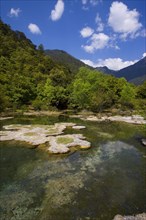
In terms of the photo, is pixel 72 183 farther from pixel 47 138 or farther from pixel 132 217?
pixel 47 138

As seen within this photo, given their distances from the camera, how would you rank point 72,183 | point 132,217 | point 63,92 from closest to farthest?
1. point 132,217
2. point 72,183
3. point 63,92

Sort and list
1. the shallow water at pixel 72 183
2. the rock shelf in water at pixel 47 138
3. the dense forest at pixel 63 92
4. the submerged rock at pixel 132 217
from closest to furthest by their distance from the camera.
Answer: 1. the submerged rock at pixel 132 217
2. the shallow water at pixel 72 183
3. the rock shelf in water at pixel 47 138
4. the dense forest at pixel 63 92

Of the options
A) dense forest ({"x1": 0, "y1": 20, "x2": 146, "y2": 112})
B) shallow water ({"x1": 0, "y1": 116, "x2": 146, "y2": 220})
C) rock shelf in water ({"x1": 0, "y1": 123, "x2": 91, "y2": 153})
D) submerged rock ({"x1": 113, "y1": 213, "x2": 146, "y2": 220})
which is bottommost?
submerged rock ({"x1": 113, "y1": 213, "x2": 146, "y2": 220})

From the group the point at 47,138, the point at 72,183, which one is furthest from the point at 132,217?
the point at 47,138

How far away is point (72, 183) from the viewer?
2045cm

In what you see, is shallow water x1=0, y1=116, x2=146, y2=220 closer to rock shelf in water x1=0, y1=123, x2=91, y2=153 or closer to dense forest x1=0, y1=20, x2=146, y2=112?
rock shelf in water x1=0, y1=123, x2=91, y2=153

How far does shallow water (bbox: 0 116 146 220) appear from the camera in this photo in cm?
1591

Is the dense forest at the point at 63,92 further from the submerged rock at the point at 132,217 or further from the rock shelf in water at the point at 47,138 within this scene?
the submerged rock at the point at 132,217

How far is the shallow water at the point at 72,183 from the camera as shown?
627 inches

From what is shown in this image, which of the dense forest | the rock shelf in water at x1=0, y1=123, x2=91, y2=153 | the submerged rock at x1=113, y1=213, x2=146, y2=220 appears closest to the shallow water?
the submerged rock at x1=113, y1=213, x2=146, y2=220

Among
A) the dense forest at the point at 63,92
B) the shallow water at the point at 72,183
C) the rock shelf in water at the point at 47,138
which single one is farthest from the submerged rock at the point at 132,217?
the dense forest at the point at 63,92

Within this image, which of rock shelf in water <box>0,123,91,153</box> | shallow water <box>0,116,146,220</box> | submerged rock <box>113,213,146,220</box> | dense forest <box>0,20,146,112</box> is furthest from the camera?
dense forest <box>0,20,146,112</box>

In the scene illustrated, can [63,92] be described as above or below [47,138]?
above

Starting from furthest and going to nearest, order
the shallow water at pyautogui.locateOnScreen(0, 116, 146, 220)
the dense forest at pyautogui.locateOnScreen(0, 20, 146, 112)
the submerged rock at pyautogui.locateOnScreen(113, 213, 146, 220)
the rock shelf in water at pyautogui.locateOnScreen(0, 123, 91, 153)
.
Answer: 1. the dense forest at pyautogui.locateOnScreen(0, 20, 146, 112)
2. the rock shelf in water at pyautogui.locateOnScreen(0, 123, 91, 153)
3. the shallow water at pyautogui.locateOnScreen(0, 116, 146, 220)
4. the submerged rock at pyautogui.locateOnScreen(113, 213, 146, 220)
